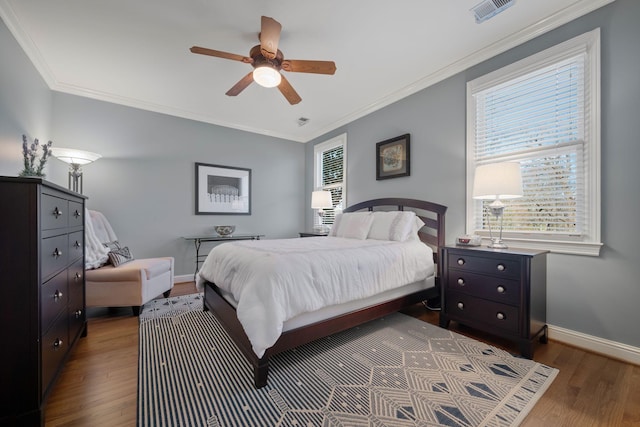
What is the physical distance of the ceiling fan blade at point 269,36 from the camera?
1.99 metres

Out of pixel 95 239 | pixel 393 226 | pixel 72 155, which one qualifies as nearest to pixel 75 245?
pixel 95 239

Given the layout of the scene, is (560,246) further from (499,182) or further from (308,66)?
(308,66)

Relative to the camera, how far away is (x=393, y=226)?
9.87ft

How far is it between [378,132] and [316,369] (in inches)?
130

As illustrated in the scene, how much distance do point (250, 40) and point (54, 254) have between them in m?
2.40

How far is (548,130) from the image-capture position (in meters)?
2.30

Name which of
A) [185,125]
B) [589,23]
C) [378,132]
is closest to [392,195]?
[378,132]

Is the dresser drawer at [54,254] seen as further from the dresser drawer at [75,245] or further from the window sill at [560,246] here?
the window sill at [560,246]

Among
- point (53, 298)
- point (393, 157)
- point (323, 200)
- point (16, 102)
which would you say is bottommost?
Answer: point (53, 298)

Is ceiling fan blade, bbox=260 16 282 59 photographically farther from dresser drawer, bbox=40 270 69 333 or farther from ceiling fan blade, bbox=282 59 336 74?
dresser drawer, bbox=40 270 69 333

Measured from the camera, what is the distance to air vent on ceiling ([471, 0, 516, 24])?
6.70 ft

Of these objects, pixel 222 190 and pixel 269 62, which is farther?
pixel 222 190

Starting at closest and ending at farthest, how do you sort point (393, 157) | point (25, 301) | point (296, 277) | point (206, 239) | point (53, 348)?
point (25, 301) → point (53, 348) → point (296, 277) → point (393, 157) → point (206, 239)

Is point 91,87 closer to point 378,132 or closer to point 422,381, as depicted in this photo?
point 378,132
